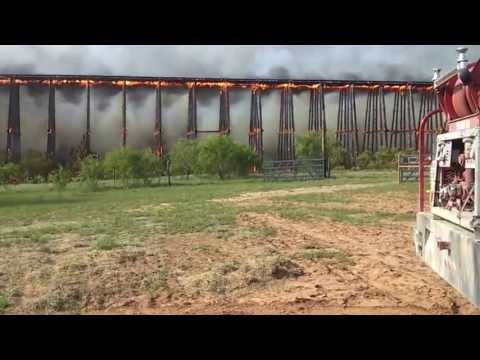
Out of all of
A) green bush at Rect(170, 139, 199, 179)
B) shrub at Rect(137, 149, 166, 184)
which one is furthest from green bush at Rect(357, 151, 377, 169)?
shrub at Rect(137, 149, 166, 184)

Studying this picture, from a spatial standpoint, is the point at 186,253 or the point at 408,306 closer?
the point at 408,306

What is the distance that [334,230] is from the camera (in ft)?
29.8

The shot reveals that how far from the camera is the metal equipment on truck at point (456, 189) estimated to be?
154 inches

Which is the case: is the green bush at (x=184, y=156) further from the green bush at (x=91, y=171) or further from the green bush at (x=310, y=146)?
the green bush at (x=310, y=146)

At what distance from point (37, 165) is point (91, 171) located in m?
3.30

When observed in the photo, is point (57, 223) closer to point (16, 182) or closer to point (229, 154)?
point (16, 182)

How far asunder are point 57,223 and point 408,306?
8204mm

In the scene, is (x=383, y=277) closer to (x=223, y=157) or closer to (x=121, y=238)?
(x=121, y=238)

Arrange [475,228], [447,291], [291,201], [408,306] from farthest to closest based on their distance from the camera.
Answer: [291,201] < [447,291] < [408,306] < [475,228]

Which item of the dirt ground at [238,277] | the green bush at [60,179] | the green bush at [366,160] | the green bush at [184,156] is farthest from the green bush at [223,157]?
the dirt ground at [238,277]

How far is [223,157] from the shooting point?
3119 cm

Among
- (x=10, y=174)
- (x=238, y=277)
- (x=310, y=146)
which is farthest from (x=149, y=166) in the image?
(x=238, y=277)

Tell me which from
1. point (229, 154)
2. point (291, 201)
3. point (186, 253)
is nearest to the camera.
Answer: point (186, 253)

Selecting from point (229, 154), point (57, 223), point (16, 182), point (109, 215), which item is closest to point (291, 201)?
point (109, 215)
